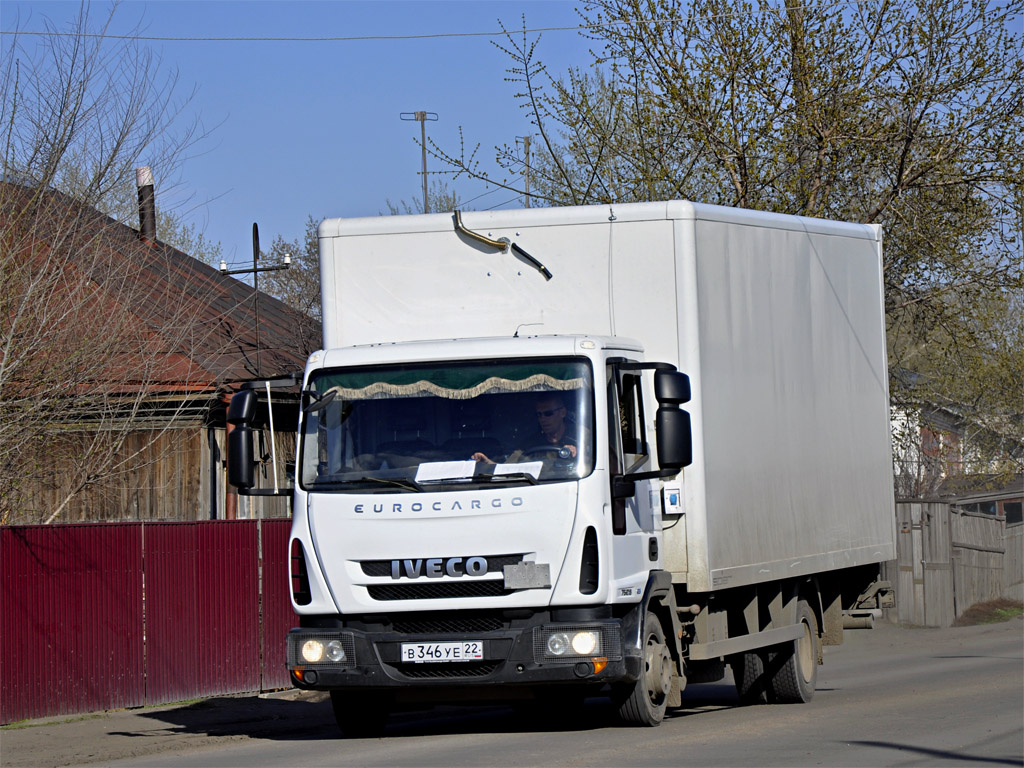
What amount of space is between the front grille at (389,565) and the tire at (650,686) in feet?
3.59

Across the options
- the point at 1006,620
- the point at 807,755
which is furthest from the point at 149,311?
the point at 1006,620

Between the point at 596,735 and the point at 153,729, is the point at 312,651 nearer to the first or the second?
the point at 596,735

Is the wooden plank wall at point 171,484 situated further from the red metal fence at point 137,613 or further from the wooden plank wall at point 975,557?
the wooden plank wall at point 975,557

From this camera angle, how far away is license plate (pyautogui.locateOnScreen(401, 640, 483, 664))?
8922 mm

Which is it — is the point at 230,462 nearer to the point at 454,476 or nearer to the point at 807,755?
the point at 454,476

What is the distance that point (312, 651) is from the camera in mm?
9203

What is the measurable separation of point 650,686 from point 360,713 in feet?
7.11

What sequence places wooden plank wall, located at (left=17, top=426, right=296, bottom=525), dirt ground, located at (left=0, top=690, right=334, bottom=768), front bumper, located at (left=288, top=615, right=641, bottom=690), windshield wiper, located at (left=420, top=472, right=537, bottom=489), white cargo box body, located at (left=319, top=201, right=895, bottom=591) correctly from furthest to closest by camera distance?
wooden plank wall, located at (left=17, top=426, right=296, bottom=525) < dirt ground, located at (left=0, top=690, right=334, bottom=768) < white cargo box body, located at (left=319, top=201, right=895, bottom=591) < windshield wiper, located at (left=420, top=472, right=537, bottom=489) < front bumper, located at (left=288, top=615, right=641, bottom=690)

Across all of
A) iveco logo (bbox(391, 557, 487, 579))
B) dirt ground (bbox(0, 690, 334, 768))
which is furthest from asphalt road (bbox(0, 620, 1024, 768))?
iveco logo (bbox(391, 557, 487, 579))

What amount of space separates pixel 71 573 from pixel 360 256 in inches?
172

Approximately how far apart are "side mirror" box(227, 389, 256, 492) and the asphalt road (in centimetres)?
183

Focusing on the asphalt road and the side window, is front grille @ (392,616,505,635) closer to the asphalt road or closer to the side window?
the asphalt road

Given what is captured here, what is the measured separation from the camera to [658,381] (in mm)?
9117

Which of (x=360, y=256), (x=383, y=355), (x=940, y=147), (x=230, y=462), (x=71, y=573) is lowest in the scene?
(x=71, y=573)
